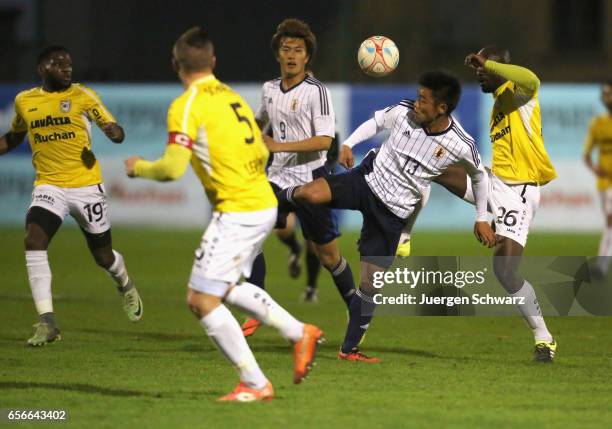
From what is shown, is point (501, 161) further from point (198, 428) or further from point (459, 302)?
point (198, 428)

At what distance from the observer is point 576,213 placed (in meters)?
20.8

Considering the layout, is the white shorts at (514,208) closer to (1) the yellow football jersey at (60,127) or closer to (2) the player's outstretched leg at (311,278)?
(1) the yellow football jersey at (60,127)

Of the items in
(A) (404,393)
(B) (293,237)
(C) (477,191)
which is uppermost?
(C) (477,191)

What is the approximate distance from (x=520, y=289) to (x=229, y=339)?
3.17 m

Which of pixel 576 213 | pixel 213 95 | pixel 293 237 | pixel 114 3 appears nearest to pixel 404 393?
pixel 213 95

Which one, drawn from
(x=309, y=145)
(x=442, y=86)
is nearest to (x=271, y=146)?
(x=309, y=145)

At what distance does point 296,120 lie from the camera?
10.1m

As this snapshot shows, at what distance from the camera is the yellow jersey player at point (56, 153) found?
33.0ft

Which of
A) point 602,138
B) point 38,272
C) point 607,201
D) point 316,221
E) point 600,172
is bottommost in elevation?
point 607,201

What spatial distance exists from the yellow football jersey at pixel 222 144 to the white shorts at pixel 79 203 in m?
3.22

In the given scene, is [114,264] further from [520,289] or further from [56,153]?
[520,289]

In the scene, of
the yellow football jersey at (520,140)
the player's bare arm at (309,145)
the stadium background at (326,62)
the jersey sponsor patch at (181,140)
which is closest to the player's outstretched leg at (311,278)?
the player's bare arm at (309,145)

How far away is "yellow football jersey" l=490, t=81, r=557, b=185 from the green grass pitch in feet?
4.69

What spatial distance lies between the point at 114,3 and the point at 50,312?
19.4 metres
